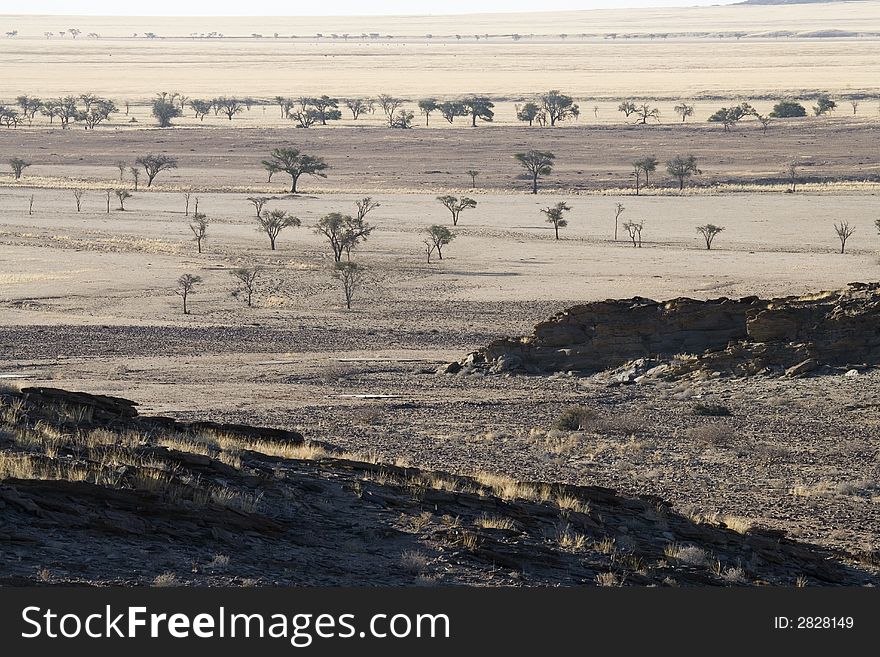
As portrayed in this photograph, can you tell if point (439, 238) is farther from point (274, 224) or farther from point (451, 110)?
point (451, 110)

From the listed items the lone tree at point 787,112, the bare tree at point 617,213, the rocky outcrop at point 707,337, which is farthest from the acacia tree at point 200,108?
the rocky outcrop at point 707,337

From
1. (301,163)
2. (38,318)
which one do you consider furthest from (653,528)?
(301,163)

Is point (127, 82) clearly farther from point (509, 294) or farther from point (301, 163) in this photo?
point (509, 294)

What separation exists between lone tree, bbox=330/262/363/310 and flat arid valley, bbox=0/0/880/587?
0.31m

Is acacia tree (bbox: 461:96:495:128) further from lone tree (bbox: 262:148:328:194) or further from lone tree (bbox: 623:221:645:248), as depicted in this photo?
lone tree (bbox: 623:221:645:248)

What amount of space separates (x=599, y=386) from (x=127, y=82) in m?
173

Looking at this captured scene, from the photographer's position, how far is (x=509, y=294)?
45438 millimetres

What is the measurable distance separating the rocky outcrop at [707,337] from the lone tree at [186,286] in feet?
50.5

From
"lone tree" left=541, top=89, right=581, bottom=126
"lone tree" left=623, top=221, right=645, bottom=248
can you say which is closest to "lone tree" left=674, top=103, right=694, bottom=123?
"lone tree" left=541, top=89, right=581, bottom=126

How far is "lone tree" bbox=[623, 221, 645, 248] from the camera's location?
5900 cm

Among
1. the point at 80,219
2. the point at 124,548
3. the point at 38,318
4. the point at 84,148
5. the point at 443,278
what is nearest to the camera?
the point at 124,548

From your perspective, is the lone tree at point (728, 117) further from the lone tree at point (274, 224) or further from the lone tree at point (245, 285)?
the lone tree at point (245, 285)

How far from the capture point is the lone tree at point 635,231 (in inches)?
2323

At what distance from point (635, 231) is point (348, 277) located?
22.8m
